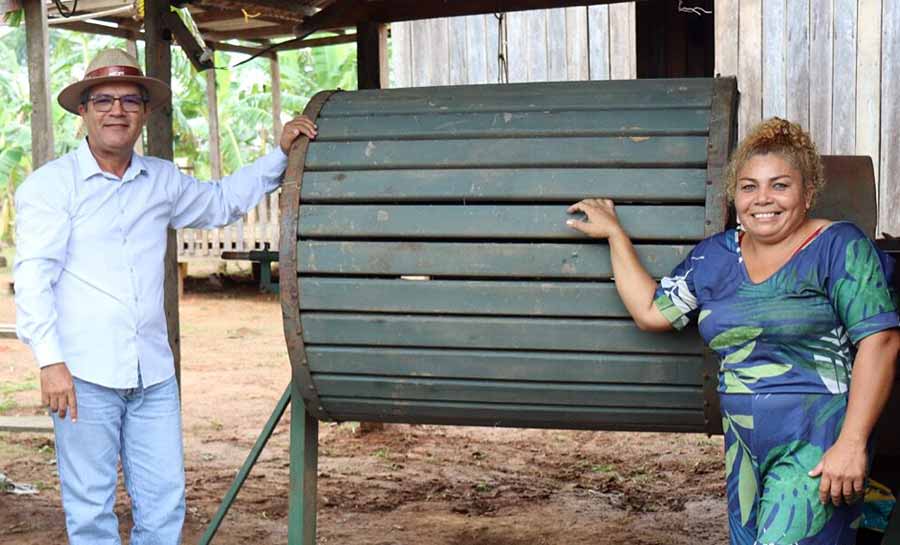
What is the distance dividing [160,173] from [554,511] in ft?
10.1

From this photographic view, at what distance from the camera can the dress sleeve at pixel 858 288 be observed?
9.78 ft

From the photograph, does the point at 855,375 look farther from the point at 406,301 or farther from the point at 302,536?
the point at 302,536

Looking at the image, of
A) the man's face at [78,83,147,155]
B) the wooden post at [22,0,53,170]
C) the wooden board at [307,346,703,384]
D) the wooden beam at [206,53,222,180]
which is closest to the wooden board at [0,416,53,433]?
the wooden post at [22,0,53,170]

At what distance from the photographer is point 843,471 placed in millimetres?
2973

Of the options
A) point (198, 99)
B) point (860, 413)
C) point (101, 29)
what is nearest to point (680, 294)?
point (860, 413)

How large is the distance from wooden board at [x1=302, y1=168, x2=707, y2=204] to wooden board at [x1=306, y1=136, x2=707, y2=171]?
3cm

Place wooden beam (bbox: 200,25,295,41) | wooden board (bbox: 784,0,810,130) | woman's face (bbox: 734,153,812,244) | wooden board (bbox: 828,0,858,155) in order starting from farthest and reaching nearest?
wooden beam (bbox: 200,25,295,41), wooden board (bbox: 784,0,810,130), wooden board (bbox: 828,0,858,155), woman's face (bbox: 734,153,812,244)

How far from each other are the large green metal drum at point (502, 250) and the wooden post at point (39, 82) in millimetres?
3495

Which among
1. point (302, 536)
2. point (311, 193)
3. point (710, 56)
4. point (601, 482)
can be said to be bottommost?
point (601, 482)

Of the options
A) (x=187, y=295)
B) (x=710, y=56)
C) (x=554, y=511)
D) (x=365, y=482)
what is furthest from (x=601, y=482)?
(x=187, y=295)

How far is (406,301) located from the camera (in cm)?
368

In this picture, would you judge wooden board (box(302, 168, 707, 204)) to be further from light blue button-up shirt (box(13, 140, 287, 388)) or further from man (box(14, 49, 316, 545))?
light blue button-up shirt (box(13, 140, 287, 388))

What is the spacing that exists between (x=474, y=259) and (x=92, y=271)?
1208 millimetres

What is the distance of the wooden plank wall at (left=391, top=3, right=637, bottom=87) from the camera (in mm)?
8969
